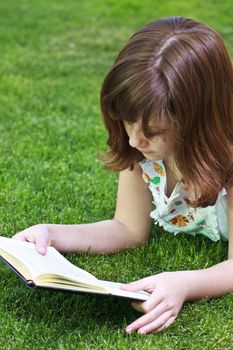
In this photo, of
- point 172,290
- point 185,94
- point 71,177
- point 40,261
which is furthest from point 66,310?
point 71,177

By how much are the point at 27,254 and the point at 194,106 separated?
1.86 ft

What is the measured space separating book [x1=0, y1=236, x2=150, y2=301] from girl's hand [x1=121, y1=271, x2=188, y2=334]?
0.02m

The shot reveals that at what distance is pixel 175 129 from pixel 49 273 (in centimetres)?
49

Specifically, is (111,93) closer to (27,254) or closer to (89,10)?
(27,254)

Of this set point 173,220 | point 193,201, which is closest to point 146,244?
point 173,220

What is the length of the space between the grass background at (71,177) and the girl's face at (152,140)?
412 millimetres

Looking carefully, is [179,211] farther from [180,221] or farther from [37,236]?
[37,236]

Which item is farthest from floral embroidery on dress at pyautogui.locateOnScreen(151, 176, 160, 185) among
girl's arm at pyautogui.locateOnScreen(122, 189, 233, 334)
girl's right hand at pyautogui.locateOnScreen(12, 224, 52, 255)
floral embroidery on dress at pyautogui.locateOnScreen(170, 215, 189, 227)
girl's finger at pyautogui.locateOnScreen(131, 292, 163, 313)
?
girl's finger at pyautogui.locateOnScreen(131, 292, 163, 313)

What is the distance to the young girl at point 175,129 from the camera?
2.00 m

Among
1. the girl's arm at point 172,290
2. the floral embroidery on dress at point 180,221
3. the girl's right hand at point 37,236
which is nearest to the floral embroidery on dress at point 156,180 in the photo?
the floral embroidery on dress at point 180,221

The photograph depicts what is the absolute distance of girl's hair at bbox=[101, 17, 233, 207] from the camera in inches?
78.8

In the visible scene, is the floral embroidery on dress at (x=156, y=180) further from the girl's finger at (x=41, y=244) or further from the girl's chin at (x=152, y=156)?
the girl's finger at (x=41, y=244)

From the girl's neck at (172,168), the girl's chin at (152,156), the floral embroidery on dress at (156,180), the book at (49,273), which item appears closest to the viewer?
the book at (49,273)

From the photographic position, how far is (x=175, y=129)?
2053 mm
